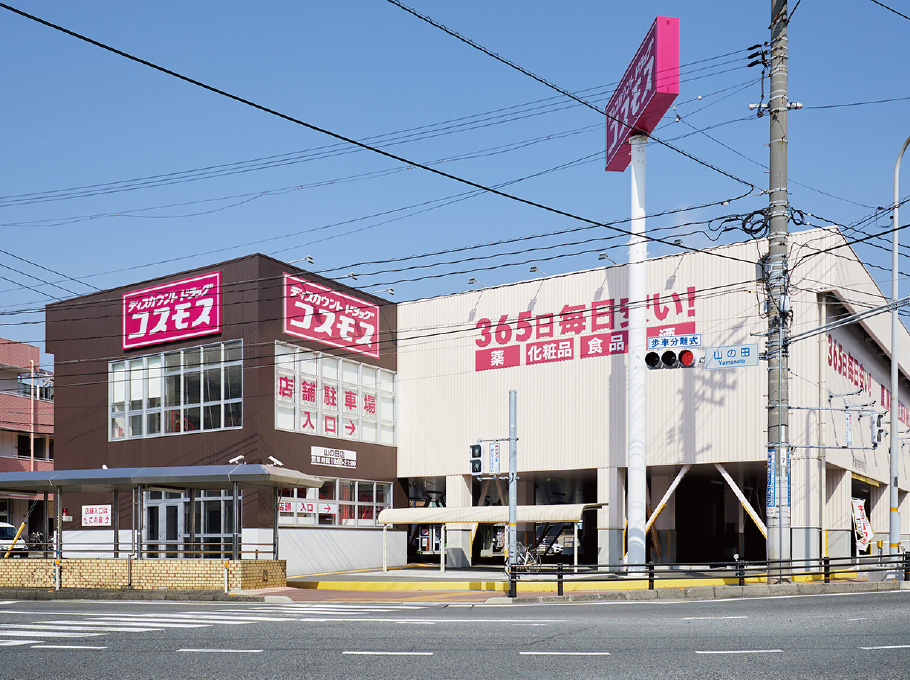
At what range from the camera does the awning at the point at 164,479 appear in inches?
943

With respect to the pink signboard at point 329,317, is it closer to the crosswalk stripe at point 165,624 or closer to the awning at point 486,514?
the awning at point 486,514

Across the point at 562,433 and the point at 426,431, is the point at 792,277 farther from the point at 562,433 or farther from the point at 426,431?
the point at 426,431

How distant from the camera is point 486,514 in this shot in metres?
31.9

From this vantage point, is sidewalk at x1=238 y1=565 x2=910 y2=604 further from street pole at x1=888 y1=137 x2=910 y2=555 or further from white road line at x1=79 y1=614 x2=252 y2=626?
white road line at x1=79 y1=614 x2=252 y2=626

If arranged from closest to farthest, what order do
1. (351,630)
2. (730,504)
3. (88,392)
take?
(351,630) → (88,392) → (730,504)

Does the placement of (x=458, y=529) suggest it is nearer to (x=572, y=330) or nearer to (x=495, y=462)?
(x=572, y=330)

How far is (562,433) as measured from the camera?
109 feet

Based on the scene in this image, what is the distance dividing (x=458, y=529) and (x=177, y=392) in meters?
11.2

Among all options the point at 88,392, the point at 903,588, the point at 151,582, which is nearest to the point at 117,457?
the point at 88,392

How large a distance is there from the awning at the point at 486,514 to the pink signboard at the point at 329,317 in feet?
20.6

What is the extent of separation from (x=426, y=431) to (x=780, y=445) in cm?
1669

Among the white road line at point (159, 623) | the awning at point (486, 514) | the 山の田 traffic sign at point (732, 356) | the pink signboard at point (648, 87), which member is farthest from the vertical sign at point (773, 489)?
the white road line at point (159, 623)

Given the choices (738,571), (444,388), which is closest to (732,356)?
(738,571)

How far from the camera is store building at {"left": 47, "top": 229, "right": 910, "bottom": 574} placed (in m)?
29.9
